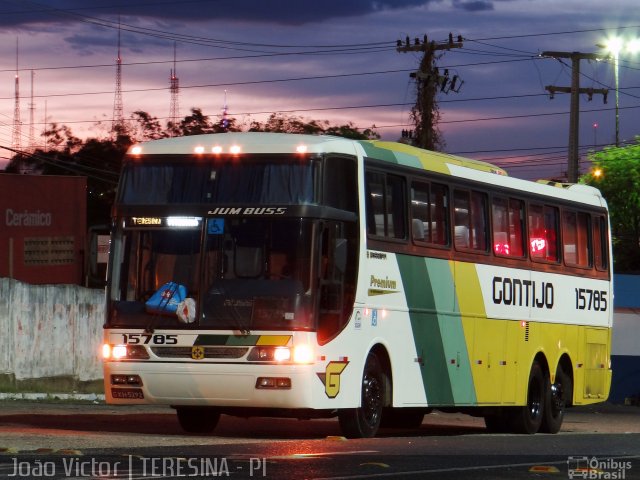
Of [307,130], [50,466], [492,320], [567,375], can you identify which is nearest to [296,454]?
[50,466]

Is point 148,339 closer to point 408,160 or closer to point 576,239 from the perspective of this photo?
point 408,160

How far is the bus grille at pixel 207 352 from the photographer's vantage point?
16.3 metres

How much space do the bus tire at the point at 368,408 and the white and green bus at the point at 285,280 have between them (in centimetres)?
2

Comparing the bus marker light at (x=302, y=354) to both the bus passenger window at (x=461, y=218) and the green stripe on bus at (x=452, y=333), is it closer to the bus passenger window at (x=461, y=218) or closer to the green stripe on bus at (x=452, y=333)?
the green stripe on bus at (x=452, y=333)

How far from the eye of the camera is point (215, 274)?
16438 mm

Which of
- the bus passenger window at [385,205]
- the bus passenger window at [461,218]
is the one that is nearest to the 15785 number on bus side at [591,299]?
the bus passenger window at [461,218]

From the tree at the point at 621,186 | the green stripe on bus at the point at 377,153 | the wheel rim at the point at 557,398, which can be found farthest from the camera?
the tree at the point at 621,186

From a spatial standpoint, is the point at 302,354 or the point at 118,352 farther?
the point at 118,352

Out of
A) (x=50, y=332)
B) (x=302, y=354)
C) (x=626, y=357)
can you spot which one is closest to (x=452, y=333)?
(x=302, y=354)

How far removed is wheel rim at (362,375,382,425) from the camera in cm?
1736

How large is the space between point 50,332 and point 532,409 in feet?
33.8

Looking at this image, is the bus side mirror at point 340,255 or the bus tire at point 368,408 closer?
the bus side mirror at point 340,255

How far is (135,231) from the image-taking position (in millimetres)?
17000

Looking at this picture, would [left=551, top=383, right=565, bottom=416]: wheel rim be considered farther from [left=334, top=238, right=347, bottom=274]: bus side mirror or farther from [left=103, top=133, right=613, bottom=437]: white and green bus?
[left=334, top=238, right=347, bottom=274]: bus side mirror
